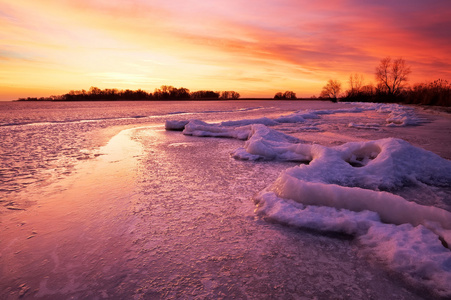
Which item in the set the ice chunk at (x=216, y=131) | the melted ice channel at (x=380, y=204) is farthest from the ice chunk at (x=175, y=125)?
the melted ice channel at (x=380, y=204)

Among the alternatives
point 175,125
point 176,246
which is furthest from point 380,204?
point 175,125

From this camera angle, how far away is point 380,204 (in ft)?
7.25

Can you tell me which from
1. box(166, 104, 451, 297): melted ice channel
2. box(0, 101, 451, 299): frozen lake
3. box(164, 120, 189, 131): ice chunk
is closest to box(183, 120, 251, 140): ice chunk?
box(164, 120, 189, 131): ice chunk

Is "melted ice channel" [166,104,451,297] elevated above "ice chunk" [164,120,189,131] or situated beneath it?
situated beneath

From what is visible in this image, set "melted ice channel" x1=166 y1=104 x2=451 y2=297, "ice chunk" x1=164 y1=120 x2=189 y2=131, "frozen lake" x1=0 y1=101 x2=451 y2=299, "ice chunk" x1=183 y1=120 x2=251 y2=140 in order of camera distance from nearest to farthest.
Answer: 1. "frozen lake" x1=0 y1=101 x2=451 y2=299
2. "melted ice channel" x1=166 y1=104 x2=451 y2=297
3. "ice chunk" x1=183 y1=120 x2=251 y2=140
4. "ice chunk" x1=164 y1=120 x2=189 y2=131

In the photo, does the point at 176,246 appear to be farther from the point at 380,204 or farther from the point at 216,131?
the point at 216,131

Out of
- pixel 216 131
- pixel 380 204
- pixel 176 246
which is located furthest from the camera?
pixel 216 131

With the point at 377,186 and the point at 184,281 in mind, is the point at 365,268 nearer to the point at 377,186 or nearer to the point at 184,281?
the point at 184,281

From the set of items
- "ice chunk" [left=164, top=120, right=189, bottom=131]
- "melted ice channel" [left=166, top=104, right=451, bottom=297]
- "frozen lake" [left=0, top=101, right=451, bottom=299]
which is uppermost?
"ice chunk" [left=164, top=120, right=189, bottom=131]

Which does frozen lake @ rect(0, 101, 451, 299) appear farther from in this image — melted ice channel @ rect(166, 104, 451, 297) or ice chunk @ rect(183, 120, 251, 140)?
ice chunk @ rect(183, 120, 251, 140)

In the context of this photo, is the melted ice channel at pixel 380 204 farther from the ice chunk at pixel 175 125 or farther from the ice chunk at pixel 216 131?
the ice chunk at pixel 175 125

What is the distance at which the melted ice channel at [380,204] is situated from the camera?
1.60 m

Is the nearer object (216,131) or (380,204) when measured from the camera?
(380,204)

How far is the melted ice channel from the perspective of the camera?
1602mm
